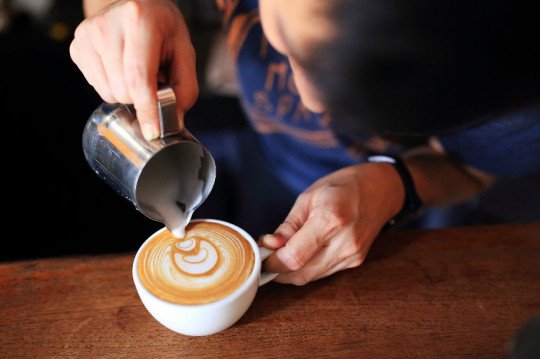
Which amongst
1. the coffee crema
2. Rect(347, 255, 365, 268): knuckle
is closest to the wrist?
Rect(347, 255, 365, 268): knuckle

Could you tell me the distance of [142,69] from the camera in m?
0.73

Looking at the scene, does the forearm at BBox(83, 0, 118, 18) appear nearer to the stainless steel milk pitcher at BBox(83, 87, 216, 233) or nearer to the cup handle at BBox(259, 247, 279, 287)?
the stainless steel milk pitcher at BBox(83, 87, 216, 233)

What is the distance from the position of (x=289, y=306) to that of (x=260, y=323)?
7 cm

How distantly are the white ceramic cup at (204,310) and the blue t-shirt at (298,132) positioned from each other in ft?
2.30

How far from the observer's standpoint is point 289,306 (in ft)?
2.85

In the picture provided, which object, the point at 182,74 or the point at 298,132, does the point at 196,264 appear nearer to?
the point at 182,74

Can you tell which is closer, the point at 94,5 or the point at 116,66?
the point at 116,66

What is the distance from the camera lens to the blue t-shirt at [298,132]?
1.31 meters

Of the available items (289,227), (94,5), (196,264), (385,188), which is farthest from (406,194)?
(94,5)

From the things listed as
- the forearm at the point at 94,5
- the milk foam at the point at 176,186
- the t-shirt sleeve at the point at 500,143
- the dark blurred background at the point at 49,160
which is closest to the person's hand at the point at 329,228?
the milk foam at the point at 176,186

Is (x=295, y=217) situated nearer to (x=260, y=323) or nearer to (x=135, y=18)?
(x=260, y=323)

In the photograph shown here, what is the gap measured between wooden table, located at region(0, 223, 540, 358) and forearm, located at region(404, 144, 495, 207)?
336mm

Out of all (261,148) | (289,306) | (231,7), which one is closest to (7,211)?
(261,148)

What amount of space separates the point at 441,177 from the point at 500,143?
0.18 metres
